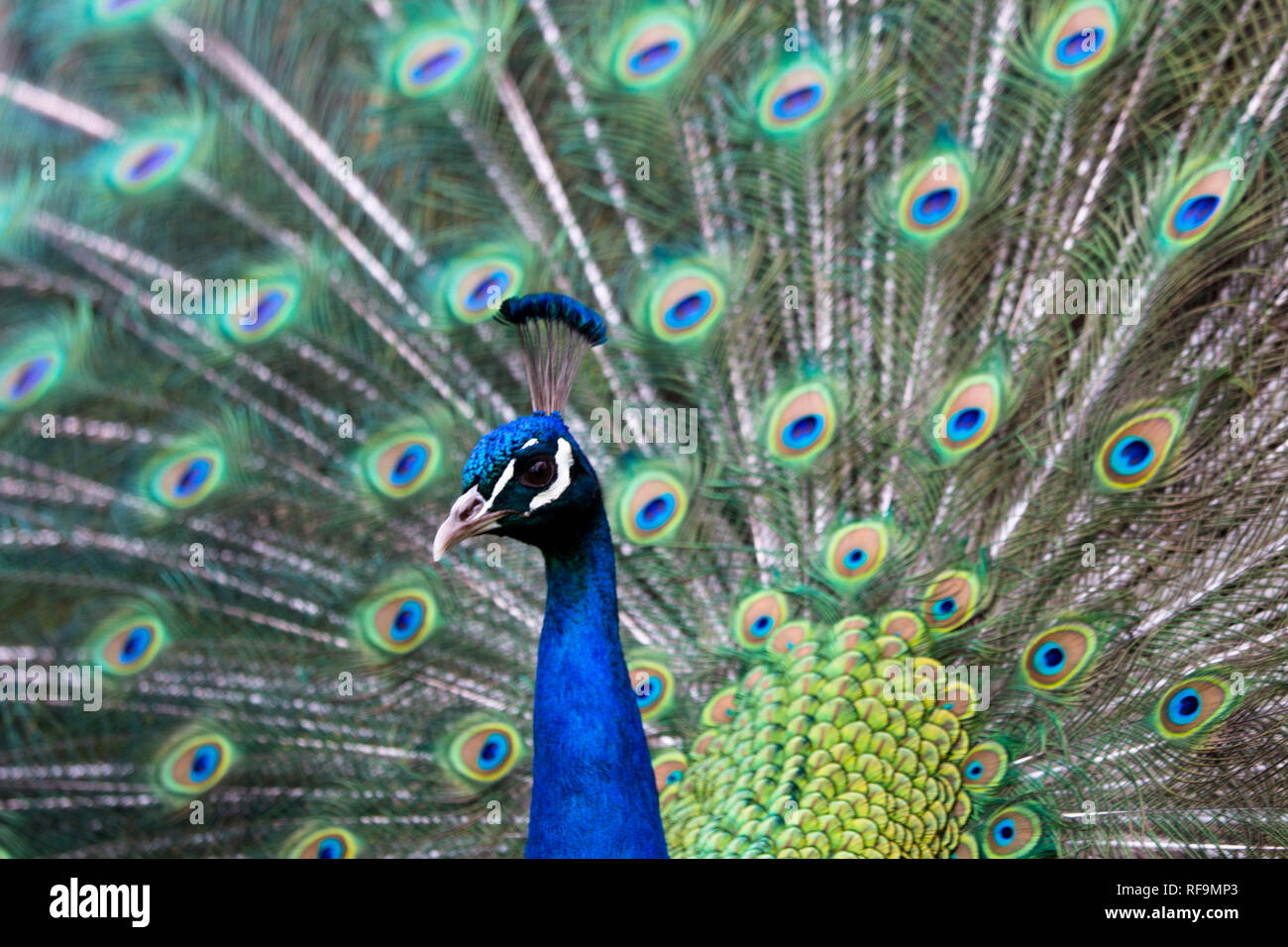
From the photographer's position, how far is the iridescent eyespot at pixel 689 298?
2020mm

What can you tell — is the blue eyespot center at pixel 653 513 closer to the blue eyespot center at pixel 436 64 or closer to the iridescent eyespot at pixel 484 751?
the iridescent eyespot at pixel 484 751

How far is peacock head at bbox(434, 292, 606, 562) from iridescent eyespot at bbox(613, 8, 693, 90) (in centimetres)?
61

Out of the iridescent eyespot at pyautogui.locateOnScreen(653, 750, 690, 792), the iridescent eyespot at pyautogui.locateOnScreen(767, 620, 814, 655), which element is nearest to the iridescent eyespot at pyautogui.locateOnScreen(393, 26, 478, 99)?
the iridescent eyespot at pyautogui.locateOnScreen(767, 620, 814, 655)

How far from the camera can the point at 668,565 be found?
6.74 feet

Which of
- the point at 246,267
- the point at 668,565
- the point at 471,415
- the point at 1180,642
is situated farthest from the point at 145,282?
the point at 1180,642

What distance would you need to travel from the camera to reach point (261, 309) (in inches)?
80.9

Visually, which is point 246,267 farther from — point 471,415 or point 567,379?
point 567,379

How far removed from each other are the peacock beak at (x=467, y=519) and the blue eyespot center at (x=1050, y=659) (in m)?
0.90

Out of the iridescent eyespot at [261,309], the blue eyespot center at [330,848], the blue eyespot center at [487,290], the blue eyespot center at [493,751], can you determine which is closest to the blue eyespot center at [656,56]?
the blue eyespot center at [487,290]

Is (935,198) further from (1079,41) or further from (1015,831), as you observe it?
(1015,831)

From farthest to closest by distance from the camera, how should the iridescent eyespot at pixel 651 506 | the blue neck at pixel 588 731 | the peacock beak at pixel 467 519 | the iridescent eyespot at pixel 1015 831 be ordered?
the iridescent eyespot at pixel 651 506 → the iridescent eyespot at pixel 1015 831 → the blue neck at pixel 588 731 → the peacock beak at pixel 467 519

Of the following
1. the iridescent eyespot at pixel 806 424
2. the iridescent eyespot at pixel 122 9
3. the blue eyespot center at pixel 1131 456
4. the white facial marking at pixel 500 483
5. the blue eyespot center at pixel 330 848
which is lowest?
the blue eyespot center at pixel 330 848

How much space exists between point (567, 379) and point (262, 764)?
3.04 ft

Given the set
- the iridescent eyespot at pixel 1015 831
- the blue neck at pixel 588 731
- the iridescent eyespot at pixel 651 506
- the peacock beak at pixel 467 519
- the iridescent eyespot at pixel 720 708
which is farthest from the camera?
the iridescent eyespot at pixel 651 506
